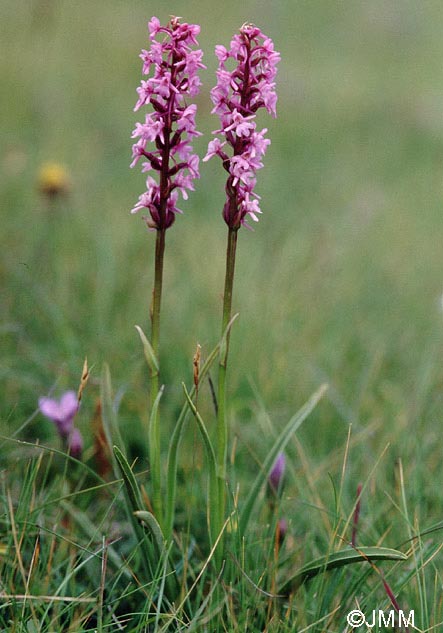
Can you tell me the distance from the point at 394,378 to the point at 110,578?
181cm

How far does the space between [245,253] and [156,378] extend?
256 cm

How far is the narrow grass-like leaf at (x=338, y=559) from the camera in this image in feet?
5.17

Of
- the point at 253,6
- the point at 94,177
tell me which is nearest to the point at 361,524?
the point at 94,177

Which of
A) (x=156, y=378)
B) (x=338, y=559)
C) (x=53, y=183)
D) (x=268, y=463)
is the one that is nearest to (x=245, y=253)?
(x=53, y=183)

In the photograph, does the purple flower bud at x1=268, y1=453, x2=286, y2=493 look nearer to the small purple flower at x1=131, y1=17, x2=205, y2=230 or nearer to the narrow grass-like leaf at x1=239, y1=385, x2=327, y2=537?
the narrow grass-like leaf at x1=239, y1=385, x2=327, y2=537

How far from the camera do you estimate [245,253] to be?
4.16 m

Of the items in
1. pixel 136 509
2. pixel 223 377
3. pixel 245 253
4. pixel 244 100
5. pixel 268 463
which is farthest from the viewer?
pixel 245 253

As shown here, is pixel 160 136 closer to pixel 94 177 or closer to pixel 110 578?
pixel 110 578

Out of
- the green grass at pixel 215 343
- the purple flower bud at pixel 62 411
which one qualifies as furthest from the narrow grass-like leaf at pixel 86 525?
the purple flower bud at pixel 62 411

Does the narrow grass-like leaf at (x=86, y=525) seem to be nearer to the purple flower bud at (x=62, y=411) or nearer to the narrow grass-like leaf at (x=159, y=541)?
the narrow grass-like leaf at (x=159, y=541)

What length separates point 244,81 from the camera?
1527mm

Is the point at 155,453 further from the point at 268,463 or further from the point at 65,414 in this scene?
the point at 65,414

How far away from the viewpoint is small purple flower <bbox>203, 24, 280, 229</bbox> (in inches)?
59.2

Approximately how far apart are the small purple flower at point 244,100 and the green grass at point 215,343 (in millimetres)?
630
